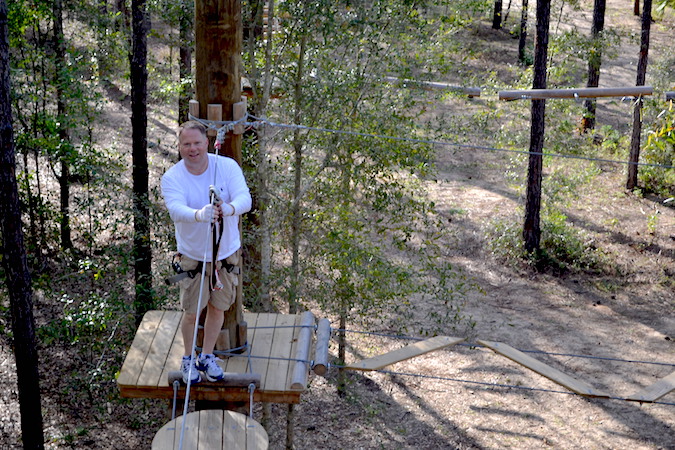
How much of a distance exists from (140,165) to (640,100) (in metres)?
8.08

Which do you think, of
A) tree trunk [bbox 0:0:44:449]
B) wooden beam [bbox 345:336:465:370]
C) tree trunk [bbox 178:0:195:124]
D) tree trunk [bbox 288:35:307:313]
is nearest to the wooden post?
wooden beam [bbox 345:336:465:370]

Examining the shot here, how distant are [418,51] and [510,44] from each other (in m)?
14.5

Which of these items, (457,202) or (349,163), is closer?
(349,163)

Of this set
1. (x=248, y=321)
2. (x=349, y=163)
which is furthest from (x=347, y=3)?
(x=248, y=321)

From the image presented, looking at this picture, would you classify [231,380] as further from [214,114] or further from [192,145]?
[214,114]

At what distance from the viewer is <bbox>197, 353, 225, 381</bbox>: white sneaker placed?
3586 mm

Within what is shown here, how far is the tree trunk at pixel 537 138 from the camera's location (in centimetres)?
1043

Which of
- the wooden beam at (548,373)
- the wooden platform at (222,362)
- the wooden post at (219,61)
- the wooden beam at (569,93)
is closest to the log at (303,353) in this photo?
the wooden platform at (222,362)

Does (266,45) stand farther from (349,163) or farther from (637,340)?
(637,340)

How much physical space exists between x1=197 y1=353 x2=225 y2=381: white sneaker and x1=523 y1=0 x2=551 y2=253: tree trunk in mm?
6988

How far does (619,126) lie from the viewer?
16328mm

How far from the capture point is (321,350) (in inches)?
150

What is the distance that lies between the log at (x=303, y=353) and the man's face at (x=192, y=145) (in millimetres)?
1154

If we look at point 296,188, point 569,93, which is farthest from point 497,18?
point 296,188
